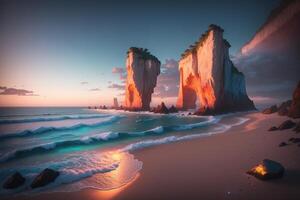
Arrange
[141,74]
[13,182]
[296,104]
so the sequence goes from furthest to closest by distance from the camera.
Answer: [141,74] < [296,104] < [13,182]

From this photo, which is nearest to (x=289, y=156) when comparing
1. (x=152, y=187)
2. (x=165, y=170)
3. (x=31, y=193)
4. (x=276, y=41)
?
(x=165, y=170)

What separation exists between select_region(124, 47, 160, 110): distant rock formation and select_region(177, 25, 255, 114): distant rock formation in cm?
1396

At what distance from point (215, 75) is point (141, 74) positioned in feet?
82.9

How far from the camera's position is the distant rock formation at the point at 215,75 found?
33156 mm


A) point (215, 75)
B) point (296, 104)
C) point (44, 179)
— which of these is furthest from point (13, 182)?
point (215, 75)

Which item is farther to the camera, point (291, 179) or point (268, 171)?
point (268, 171)

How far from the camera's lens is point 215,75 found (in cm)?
3366

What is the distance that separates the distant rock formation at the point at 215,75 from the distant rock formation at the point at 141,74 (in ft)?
45.8

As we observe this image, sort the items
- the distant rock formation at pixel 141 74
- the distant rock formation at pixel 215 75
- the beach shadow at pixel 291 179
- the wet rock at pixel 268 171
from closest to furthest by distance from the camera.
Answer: the beach shadow at pixel 291 179 < the wet rock at pixel 268 171 < the distant rock formation at pixel 215 75 < the distant rock formation at pixel 141 74

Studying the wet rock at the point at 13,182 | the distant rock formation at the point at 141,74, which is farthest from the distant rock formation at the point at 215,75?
the wet rock at the point at 13,182

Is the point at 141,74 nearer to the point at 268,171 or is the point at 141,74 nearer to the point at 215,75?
the point at 215,75

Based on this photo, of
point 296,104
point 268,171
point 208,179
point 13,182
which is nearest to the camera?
point 268,171

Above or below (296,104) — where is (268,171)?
below

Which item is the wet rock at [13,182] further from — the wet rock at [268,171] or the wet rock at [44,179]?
the wet rock at [268,171]
